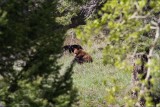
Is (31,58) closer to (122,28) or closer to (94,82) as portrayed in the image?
(122,28)

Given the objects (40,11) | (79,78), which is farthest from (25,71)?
(79,78)

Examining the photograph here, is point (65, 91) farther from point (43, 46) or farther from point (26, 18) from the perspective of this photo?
point (26, 18)

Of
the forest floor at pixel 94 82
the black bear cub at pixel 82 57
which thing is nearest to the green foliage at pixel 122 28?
the forest floor at pixel 94 82

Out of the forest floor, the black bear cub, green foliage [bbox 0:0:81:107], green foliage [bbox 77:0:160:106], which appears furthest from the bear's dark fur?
green foliage [bbox 77:0:160:106]

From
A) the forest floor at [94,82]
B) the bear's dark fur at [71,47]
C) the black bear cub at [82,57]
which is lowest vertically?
the forest floor at [94,82]

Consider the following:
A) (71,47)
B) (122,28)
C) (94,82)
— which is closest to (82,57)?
(71,47)

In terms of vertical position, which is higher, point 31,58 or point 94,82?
point 31,58

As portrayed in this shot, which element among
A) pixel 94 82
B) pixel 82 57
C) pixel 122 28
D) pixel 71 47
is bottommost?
pixel 94 82

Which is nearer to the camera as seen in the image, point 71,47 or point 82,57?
point 82,57

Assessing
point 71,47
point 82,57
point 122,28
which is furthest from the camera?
point 71,47

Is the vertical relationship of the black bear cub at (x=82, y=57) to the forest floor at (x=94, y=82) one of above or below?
above

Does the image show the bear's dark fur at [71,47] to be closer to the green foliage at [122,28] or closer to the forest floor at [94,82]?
the forest floor at [94,82]

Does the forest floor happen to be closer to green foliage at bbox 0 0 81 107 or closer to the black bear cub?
the black bear cub

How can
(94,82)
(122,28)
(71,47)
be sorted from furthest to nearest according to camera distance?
(71,47) → (94,82) → (122,28)
